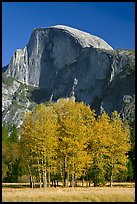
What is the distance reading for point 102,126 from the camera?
148ft

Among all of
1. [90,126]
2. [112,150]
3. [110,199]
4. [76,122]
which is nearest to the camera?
[110,199]

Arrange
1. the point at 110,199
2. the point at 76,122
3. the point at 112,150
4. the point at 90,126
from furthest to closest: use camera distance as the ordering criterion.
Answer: the point at 112,150 < the point at 90,126 < the point at 76,122 < the point at 110,199

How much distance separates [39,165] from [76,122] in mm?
6814

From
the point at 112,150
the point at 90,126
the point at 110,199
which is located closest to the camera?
the point at 110,199

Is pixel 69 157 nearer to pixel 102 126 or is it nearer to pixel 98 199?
pixel 102 126

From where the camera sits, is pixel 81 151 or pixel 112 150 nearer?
pixel 81 151

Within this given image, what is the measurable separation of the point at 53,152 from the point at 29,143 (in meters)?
2.81

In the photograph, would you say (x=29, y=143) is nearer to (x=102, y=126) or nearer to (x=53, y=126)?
(x=53, y=126)

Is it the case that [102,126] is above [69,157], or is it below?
above

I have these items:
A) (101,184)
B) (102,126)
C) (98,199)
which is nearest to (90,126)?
(102,126)

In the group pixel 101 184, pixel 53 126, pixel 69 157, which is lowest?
pixel 101 184

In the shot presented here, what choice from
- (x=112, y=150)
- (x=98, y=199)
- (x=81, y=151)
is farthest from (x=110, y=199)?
(x=112, y=150)

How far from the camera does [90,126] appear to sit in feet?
144

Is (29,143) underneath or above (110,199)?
above
